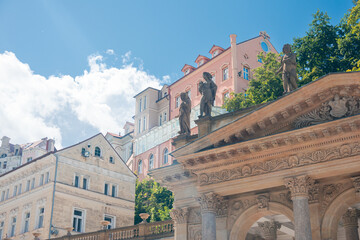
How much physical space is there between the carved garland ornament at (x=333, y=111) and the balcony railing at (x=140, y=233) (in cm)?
1073

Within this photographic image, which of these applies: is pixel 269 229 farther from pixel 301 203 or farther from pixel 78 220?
pixel 78 220

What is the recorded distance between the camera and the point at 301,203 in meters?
19.0

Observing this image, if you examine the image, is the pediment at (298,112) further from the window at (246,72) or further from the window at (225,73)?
the window at (246,72)

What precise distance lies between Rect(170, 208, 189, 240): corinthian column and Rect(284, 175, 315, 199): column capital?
19.6ft

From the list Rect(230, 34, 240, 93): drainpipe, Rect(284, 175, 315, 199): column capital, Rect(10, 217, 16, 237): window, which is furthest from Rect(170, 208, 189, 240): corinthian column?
Rect(230, 34, 240, 93): drainpipe

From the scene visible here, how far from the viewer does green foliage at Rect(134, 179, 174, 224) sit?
51.5m

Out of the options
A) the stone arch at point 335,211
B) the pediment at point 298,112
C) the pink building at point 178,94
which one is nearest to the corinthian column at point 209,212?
the pediment at point 298,112

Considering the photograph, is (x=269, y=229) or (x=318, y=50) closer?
(x=269, y=229)

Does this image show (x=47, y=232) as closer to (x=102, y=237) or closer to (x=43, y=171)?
(x=43, y=171)

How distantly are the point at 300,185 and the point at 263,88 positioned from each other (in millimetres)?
20242

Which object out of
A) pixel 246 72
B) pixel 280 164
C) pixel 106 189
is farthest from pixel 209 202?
pixel 246 72

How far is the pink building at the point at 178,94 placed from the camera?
58.0 m

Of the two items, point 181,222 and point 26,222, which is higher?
point 26,222

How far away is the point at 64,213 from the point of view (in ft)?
143
